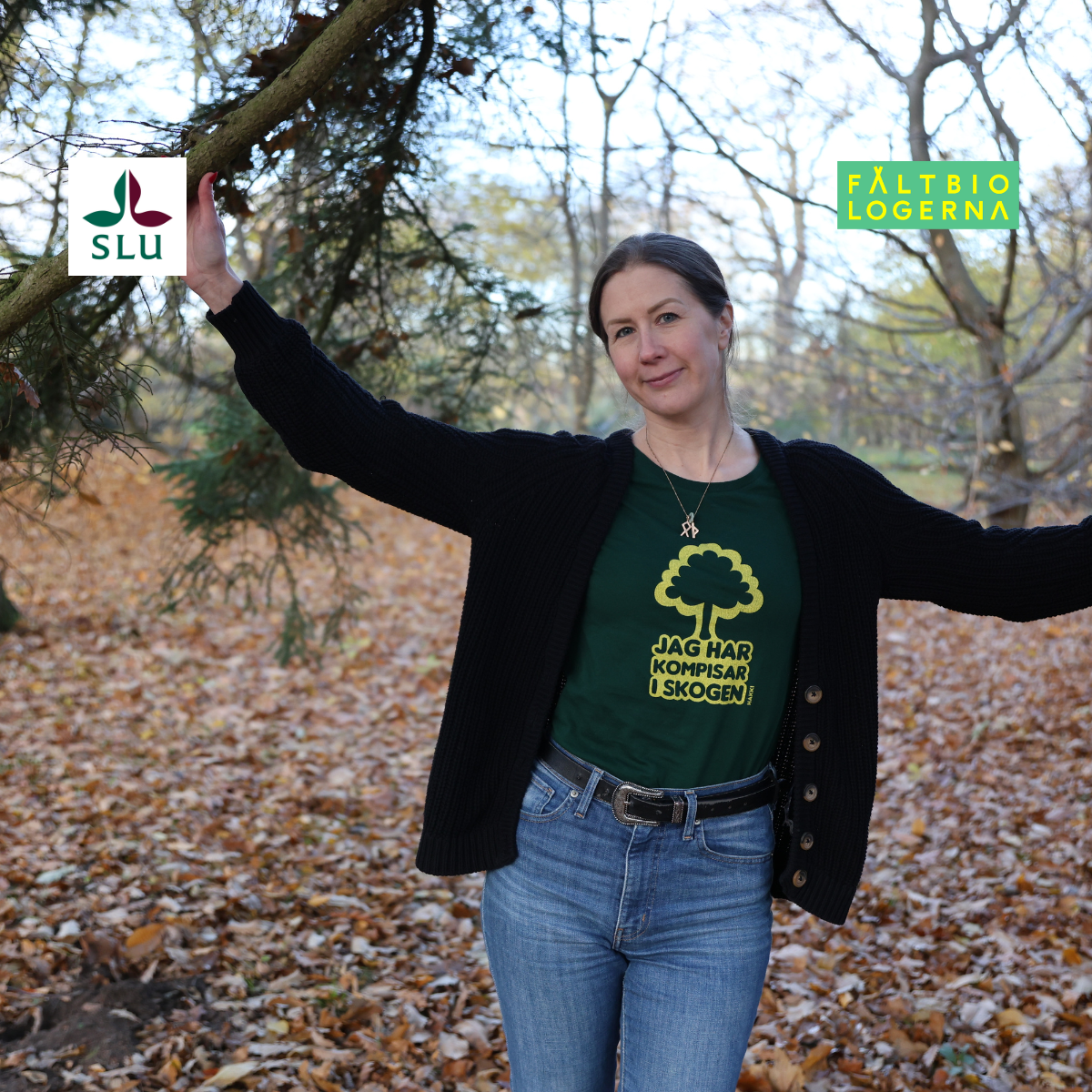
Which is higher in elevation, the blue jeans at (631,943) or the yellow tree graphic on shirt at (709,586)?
the yellow tree graphic on shirt at (709,586)

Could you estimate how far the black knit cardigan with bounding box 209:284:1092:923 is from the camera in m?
1.92

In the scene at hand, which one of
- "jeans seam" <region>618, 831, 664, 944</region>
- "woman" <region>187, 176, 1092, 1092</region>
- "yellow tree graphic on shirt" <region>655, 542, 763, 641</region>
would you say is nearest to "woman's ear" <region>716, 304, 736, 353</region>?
"woman" <region>187, 176, 1092, 1092</region>

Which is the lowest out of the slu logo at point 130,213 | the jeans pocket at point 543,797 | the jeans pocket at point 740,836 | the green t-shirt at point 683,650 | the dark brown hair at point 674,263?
the jeans pocket at point 740,836

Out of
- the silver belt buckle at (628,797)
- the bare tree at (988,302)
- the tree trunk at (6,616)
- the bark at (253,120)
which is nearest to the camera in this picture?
the silver belt buckle at (628,797)

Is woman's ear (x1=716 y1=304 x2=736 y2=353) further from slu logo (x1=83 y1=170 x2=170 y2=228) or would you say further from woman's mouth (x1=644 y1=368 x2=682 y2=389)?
slu logo (x1=83 y1=170 x2=170 y2=228)

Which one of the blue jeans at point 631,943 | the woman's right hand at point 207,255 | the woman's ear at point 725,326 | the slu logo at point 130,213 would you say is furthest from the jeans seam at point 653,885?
the slu logo at point 130,213

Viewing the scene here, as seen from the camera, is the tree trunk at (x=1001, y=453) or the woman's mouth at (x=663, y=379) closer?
the woman's mouth at (x=663, y=379)

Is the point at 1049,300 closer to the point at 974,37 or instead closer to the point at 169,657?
the point at 974,37

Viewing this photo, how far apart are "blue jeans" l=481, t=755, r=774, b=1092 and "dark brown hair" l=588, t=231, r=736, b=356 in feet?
3.34

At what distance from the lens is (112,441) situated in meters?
2.40

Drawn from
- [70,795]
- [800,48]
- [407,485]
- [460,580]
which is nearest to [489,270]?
[800,48]

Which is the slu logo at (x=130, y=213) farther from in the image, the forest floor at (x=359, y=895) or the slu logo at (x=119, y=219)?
the forest floor at (x=359, y=895)

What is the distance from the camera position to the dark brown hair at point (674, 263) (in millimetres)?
2023

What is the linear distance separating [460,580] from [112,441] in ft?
32.5
